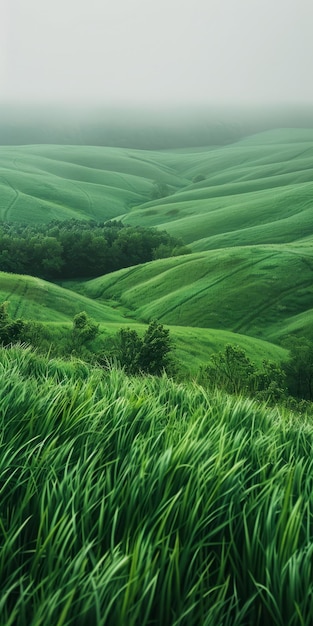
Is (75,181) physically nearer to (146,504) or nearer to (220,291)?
(220,291)

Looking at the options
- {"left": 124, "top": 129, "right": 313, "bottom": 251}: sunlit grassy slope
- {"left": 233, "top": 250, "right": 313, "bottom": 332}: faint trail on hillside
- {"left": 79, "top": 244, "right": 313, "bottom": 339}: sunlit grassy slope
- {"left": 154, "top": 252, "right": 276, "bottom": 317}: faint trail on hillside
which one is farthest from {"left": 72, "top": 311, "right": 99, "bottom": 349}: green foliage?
{"left": 124, "top": 129, "right": 313, "bottom": 251}: sunlit grassy slope

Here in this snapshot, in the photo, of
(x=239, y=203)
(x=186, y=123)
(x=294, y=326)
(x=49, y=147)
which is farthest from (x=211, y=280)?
(x=186, y=123)

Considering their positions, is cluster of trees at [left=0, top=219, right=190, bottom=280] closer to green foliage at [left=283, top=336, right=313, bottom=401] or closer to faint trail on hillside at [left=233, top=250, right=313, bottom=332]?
faint trail on hillside at [left=233, top=250, right=313, bottom=332]

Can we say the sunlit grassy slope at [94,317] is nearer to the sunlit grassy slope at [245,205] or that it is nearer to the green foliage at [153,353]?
the green foliage at [153,353]

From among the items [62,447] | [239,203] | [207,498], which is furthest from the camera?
[239,203]

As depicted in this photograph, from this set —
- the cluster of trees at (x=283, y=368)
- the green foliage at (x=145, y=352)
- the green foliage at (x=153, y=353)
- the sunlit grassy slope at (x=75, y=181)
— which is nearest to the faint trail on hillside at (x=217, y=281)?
the cluster of trees at (x=283, y=368)

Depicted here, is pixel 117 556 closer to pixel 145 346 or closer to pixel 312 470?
pixel 312 470
